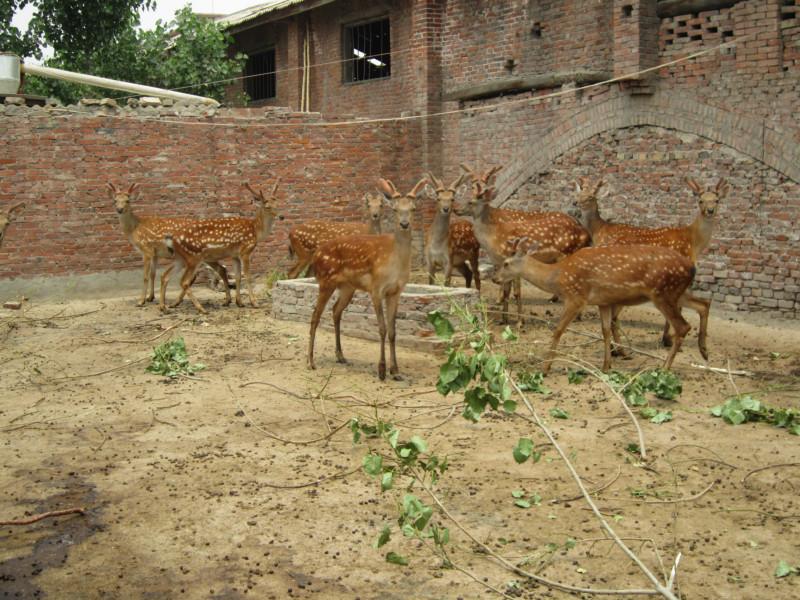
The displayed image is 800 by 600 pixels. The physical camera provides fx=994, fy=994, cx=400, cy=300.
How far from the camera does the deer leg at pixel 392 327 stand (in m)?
10.5

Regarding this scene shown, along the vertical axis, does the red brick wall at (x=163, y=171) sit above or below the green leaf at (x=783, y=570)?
above

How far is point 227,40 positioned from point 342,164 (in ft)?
28.3

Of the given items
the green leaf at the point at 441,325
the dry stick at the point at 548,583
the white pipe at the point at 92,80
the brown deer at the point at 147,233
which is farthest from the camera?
the white pipe at the point at 92,80

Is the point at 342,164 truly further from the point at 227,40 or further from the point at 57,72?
the point at 227,40

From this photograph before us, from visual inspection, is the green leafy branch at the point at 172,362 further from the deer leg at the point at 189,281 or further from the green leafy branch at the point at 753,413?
the green leafy branch at the point at 753,413

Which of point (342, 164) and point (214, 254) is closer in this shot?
point (214, 254)

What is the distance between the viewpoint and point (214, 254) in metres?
Result: 14.8

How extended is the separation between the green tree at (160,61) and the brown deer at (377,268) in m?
14.1

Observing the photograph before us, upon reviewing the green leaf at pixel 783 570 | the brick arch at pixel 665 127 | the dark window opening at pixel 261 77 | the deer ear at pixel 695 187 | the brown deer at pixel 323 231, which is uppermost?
the dark window opening at pixel 261 77

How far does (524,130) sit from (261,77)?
1050cm

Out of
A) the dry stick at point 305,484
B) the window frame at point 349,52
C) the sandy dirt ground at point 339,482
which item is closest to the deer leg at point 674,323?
the sandy dirt ground at point 339,482

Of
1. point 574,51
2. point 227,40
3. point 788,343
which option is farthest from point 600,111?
point 227,40

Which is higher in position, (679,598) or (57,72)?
(57,72)

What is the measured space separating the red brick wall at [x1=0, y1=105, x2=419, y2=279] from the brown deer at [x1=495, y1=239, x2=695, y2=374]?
8154 mm
